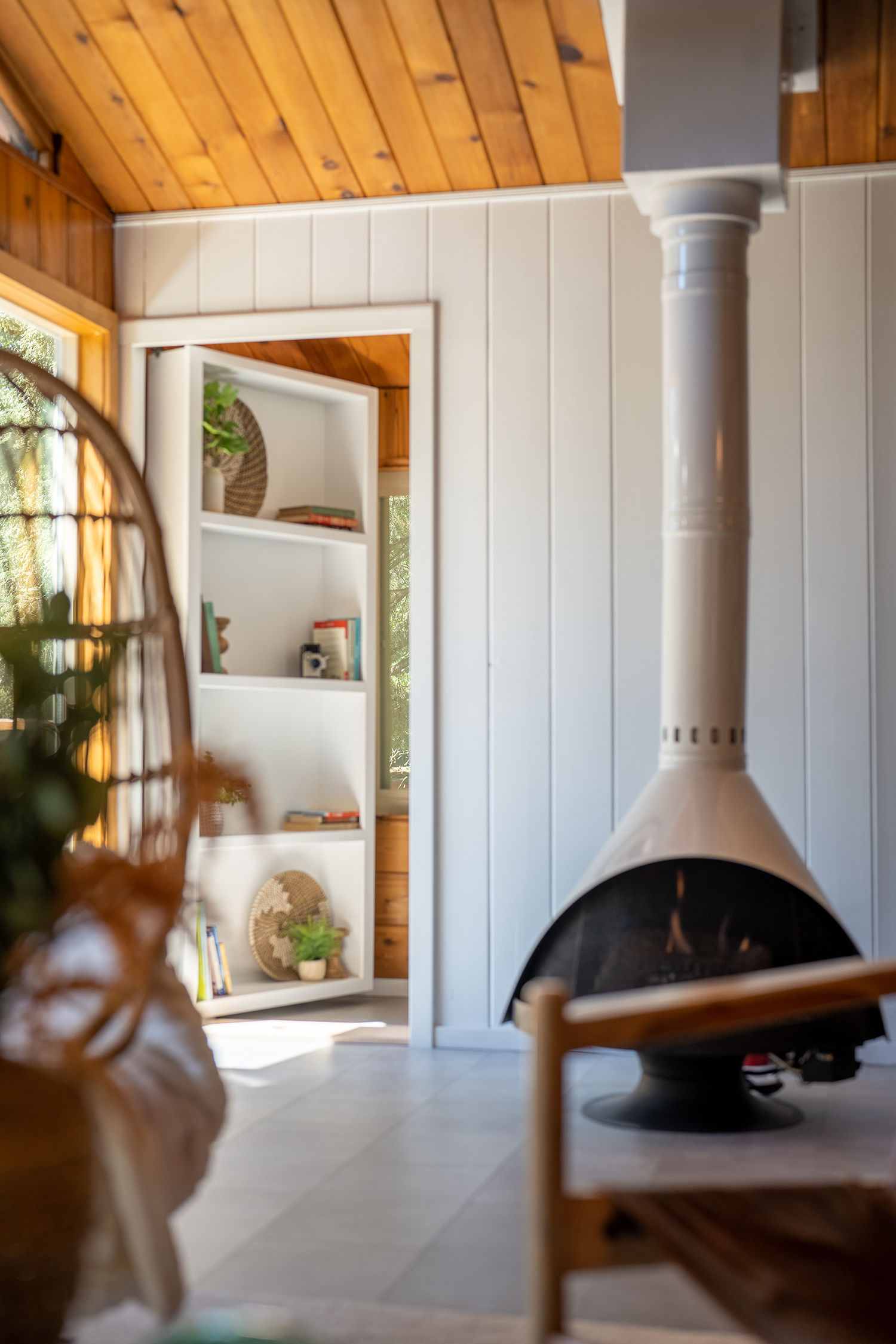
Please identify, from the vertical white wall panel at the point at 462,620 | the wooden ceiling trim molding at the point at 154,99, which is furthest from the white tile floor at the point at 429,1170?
the wooden ceiling trim molding at the point at 154,99

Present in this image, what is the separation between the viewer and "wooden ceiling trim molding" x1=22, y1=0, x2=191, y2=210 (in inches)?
136

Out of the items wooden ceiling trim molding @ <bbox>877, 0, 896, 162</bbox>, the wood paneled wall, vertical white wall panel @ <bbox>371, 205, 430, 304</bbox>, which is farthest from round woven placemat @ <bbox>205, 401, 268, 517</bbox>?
wooden ceiling trim molding @ <bbox>877, 0, 896, 162</bbox>

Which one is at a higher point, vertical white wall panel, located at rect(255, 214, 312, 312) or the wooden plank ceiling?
the wooden plank ceiling

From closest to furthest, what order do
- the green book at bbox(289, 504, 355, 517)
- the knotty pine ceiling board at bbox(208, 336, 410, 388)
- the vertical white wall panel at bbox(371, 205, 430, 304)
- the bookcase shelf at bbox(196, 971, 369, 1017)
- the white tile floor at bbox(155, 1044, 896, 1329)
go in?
the white tile floor at bbox(155, 1044, 896, 1329) → the vertical white wall panel at bbox(371, 205, 430, 304) → the bookcase shelf at bbox(196, 971, 369, 1017) → the green book at bbox(289, 504, 355, 517) → the knotty pine ceiling board at bbox(208, 336, 410, 388)

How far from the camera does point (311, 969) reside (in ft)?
14.1

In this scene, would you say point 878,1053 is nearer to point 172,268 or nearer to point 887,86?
point 887,86

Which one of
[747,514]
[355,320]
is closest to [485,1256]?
[747,514]

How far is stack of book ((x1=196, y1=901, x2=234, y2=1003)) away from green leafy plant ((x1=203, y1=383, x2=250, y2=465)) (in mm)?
1397

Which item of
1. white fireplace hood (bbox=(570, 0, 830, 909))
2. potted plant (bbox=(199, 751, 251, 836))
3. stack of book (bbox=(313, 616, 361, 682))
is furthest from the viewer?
stack of book (bbox=(313, 616, 361, 682))

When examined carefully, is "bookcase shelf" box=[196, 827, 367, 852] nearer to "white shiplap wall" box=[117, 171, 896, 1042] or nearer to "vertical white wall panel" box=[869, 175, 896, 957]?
"white shiplap wall" box=[117, 171, 896, 1042]

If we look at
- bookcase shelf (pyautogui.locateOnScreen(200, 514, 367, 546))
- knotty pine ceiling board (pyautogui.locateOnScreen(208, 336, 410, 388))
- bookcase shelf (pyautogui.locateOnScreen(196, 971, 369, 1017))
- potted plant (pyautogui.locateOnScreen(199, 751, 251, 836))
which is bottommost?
bookcase shelf (pyautogui.locateOnScreen(196, 971, 369, 1017))

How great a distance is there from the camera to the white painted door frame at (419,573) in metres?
3.78

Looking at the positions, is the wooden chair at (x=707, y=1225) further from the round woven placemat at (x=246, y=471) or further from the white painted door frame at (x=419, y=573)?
the round woven placemat at (x=246, y=471)

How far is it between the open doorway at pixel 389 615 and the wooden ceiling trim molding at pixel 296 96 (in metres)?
0.74
